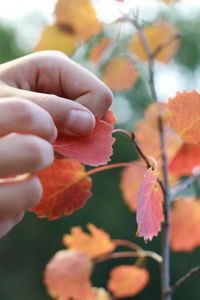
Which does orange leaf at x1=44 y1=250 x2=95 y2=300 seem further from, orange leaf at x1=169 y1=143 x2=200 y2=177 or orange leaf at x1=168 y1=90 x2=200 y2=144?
orange leaf at x1=168 y1=90 x2=200 y2=144

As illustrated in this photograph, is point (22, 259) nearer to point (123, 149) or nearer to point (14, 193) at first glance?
point (123, 149)

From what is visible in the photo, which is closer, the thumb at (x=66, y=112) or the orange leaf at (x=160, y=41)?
the thumb at (x=66, y=112)

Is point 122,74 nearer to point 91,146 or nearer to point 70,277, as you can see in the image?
point 70,277

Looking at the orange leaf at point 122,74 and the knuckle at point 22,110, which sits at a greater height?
the knuckle at point 22,110

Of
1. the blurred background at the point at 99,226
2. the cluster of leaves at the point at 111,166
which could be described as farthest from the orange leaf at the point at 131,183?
the blurred background at the point at 99,226

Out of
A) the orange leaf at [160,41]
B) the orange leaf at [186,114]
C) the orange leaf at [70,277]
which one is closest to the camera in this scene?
the orange leaf at [186,114]

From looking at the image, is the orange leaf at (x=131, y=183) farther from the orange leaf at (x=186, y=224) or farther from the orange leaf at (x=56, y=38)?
the orange leaf at (x=56, y=38)

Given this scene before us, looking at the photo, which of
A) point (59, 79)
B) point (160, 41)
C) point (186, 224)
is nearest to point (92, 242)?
point (186, 224)
